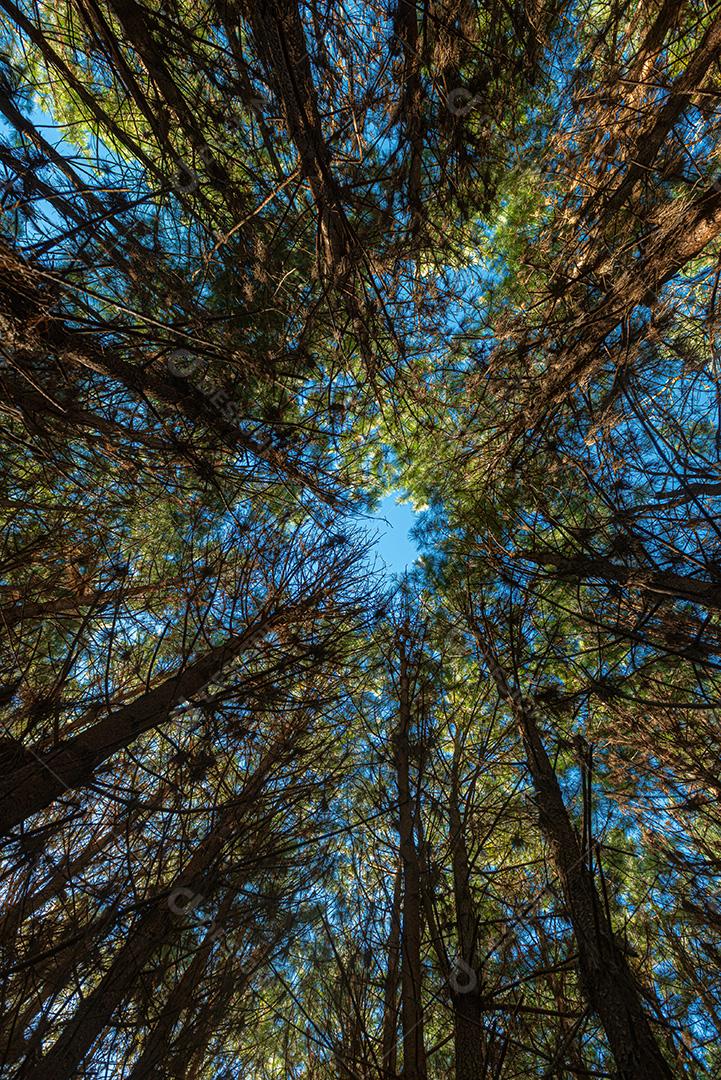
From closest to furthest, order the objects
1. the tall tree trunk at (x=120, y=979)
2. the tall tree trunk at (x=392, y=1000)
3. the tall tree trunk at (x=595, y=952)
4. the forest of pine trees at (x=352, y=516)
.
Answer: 1. the tall tree trunk at (x=595, y=952)
2. the tall tree trunk at (x=120, y=979)
3. the tall tree trunk at (x=392, y=1000)
4. the forest of pine trees at (x=352, y=516)

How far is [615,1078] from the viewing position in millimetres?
2264

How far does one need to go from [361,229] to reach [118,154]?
2.24 metres

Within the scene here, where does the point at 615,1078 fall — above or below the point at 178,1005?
above

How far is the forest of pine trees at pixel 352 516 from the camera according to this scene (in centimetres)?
269

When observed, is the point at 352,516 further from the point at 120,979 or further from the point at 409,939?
the point at 120,979

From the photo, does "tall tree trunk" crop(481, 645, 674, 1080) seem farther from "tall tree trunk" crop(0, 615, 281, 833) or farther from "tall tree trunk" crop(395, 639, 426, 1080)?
"tall tree trunk" crop(0, 615, 281, 833)

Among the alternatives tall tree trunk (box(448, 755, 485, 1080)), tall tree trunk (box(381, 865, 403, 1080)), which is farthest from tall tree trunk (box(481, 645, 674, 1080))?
tall tree trunk (box(381, 865, 403, 1080))

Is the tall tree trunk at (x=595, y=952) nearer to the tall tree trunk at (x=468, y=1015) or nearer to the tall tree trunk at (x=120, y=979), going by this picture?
the tall tree trunk at (x=468, y=1015)

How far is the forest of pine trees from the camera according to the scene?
2.69 m

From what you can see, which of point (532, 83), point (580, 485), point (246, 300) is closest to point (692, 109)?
point (532, 83)

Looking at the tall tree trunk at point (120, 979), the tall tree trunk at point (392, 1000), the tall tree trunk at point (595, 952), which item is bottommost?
the tall tree trunk at point (120, 979)

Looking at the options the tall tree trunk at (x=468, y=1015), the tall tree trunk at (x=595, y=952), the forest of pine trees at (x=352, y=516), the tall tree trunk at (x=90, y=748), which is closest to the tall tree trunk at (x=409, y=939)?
the forest of pine trees at (x=352, y=516)

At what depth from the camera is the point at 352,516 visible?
4766mm

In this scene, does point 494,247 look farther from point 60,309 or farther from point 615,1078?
point 615,1078
